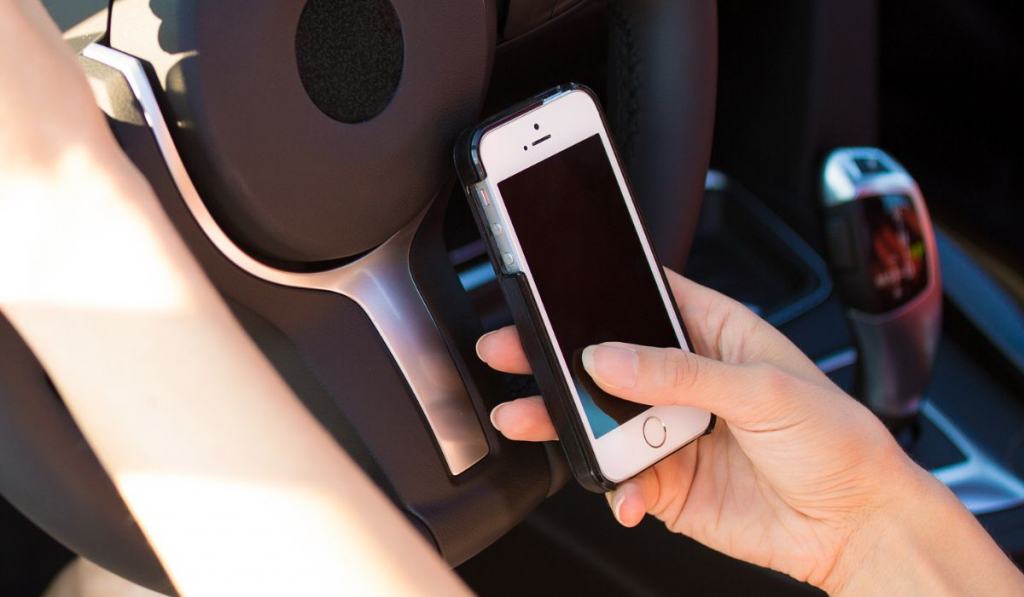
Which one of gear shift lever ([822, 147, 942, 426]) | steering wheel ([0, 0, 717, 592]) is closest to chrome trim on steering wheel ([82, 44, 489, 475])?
steering wheel ([0, 0, 717, 592])

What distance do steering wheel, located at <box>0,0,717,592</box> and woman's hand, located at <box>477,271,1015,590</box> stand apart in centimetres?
4

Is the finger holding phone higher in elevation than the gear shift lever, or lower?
higher

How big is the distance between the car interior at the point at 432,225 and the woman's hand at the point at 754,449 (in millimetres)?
40

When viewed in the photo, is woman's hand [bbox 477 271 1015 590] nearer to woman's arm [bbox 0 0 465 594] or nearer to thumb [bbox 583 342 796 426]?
thumb [bbox 583 342 796 426]

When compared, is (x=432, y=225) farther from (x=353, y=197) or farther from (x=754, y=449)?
(x=754, y=449)

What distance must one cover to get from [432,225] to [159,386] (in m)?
0.25

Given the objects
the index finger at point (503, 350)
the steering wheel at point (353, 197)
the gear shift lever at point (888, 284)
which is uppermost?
the steering wheel at point (353, 197)

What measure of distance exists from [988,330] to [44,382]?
0.91 metres

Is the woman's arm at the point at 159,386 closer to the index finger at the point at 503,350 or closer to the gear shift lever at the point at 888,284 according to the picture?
the index finger at the point at 503,350

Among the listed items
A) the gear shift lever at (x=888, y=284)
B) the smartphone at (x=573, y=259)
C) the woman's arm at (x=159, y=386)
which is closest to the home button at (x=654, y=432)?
the smartphone at (x=573, y=259)

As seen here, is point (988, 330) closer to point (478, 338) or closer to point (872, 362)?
point (872, 362)

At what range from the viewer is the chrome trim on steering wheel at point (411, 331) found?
22.2 inches

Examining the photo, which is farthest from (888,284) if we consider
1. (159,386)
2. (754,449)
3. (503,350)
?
(159,386)

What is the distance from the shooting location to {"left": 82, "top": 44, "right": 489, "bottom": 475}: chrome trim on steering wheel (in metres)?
0.56
